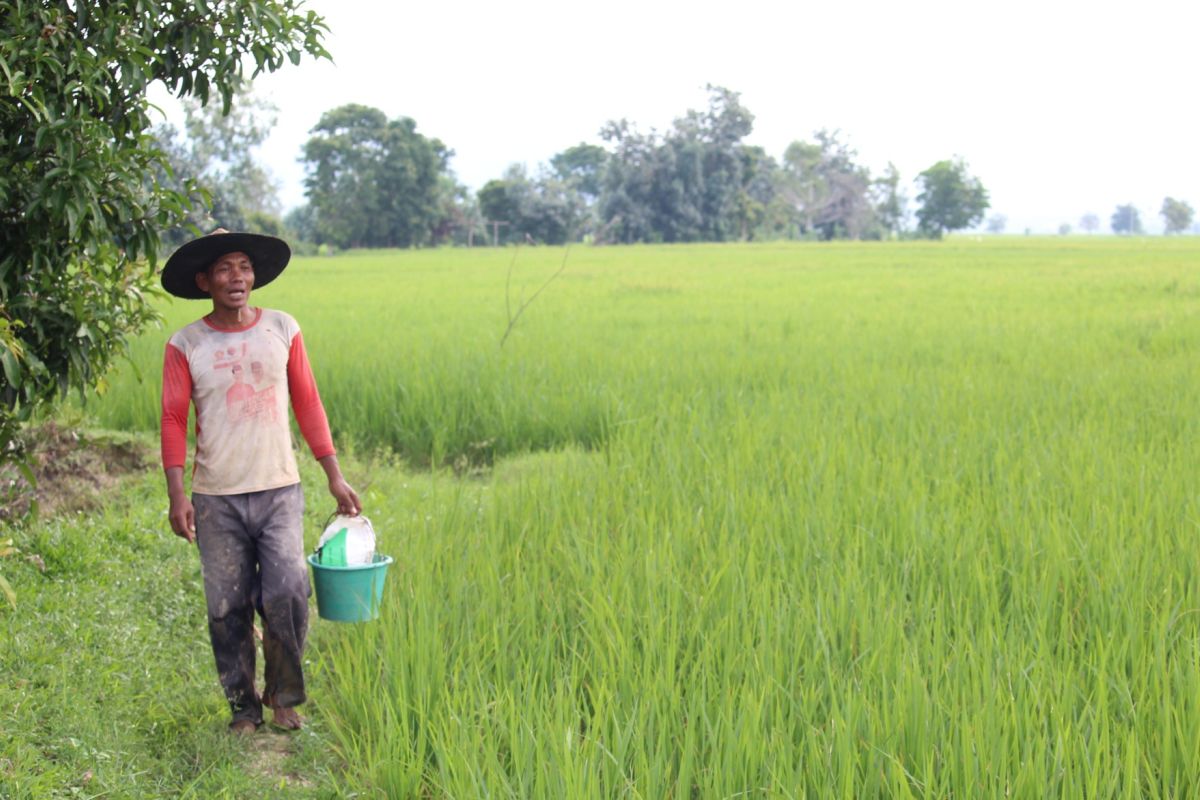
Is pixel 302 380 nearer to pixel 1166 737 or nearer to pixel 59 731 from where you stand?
pixel 59 731

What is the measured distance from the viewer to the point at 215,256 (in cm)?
300

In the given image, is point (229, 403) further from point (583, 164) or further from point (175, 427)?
point (583, 164)

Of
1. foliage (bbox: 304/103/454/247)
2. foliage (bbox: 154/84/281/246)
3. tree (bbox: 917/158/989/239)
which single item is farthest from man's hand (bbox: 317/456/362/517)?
tree (bbox: 917/158/989/239)

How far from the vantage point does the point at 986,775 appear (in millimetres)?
2160

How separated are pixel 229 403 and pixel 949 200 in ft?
312

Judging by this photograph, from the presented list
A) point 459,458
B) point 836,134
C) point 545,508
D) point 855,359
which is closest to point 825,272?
point 855,359

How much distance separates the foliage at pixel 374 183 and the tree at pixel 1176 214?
107 meters

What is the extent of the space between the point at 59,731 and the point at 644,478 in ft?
8.20

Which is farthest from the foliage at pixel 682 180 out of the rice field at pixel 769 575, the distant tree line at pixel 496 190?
the rice field at pixel 769 575

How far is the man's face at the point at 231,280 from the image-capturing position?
2947 millimetres

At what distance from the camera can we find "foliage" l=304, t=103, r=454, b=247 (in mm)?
52188

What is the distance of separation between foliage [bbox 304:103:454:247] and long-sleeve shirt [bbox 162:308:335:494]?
50195mm

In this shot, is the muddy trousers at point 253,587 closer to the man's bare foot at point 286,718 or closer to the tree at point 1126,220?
the man's bare foot at point 286,718

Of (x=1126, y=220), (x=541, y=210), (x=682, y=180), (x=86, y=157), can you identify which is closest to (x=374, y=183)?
(x=541, y=210)
